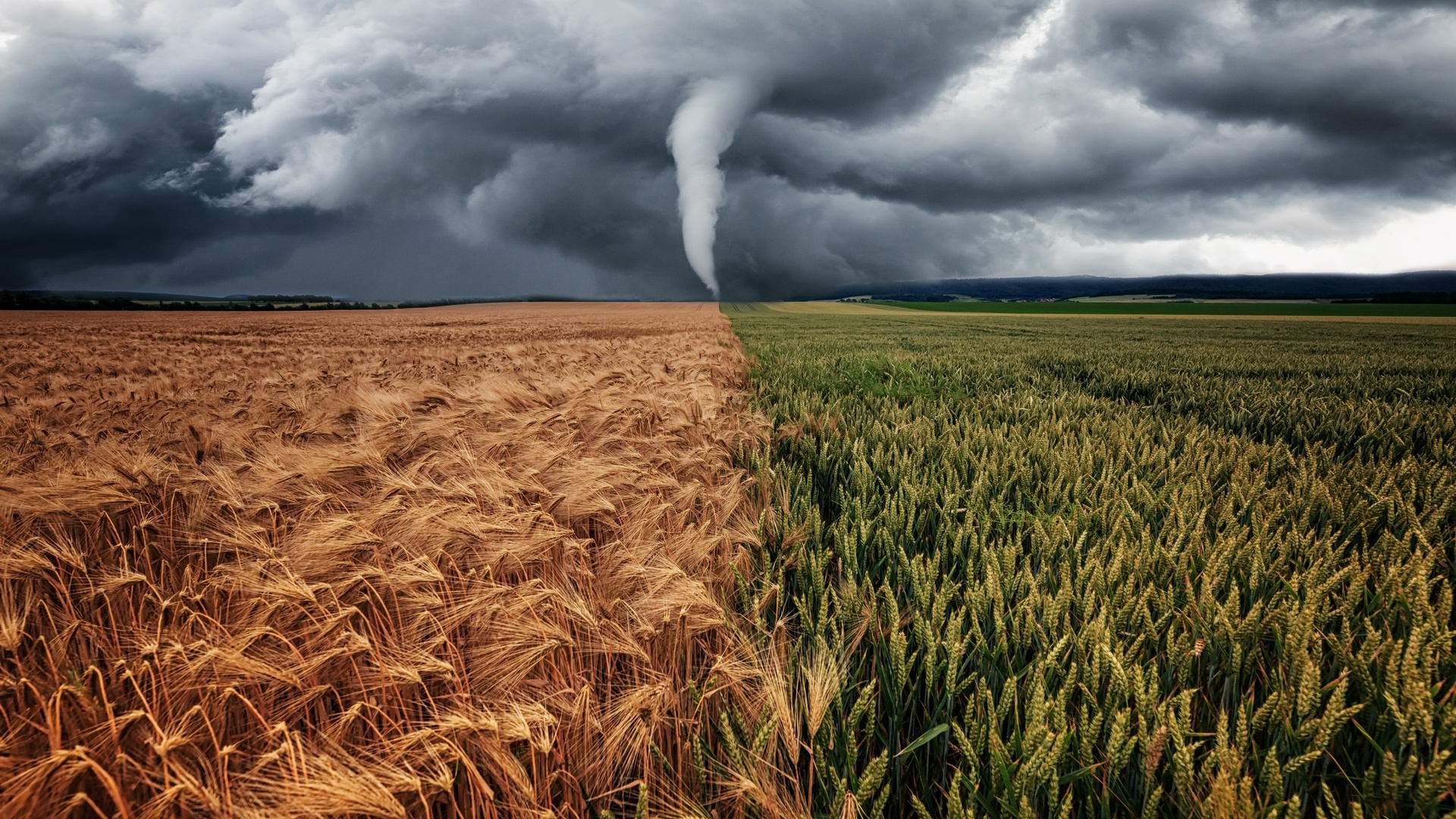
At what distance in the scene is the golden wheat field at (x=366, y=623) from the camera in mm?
1155

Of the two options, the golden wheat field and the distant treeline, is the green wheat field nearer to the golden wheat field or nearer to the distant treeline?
the golden wheat field

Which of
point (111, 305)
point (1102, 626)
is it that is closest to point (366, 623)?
point (1102, 626)

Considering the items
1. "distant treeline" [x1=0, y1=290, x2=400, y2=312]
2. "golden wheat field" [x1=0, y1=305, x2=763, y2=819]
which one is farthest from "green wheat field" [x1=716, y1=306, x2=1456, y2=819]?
"distant treeline" [x1=0, y1=290, x2=400, y2=312]

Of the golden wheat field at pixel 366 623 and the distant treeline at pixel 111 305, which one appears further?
the distant treeline at pixel 111 305

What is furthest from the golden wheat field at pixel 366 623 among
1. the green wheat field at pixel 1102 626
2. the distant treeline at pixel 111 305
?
the distant treeline at pixel 111 305

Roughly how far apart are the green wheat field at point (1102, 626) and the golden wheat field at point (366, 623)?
280mm

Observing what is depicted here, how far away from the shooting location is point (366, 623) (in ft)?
5.05

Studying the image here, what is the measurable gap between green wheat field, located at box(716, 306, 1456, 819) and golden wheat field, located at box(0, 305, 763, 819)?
0.92 ft

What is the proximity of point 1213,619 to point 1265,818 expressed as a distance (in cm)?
68

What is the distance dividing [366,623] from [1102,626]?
5.94 ft

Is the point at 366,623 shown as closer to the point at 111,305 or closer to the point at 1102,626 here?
the point at 1102,626

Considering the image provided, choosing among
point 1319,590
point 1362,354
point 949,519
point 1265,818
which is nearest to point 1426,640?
point 1319,590

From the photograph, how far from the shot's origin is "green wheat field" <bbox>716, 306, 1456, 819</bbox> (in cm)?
112

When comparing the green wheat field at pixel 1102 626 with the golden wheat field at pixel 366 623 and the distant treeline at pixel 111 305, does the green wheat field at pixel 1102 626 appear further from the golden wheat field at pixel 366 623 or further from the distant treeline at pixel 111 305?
the distant treeline at pixel 111 305
